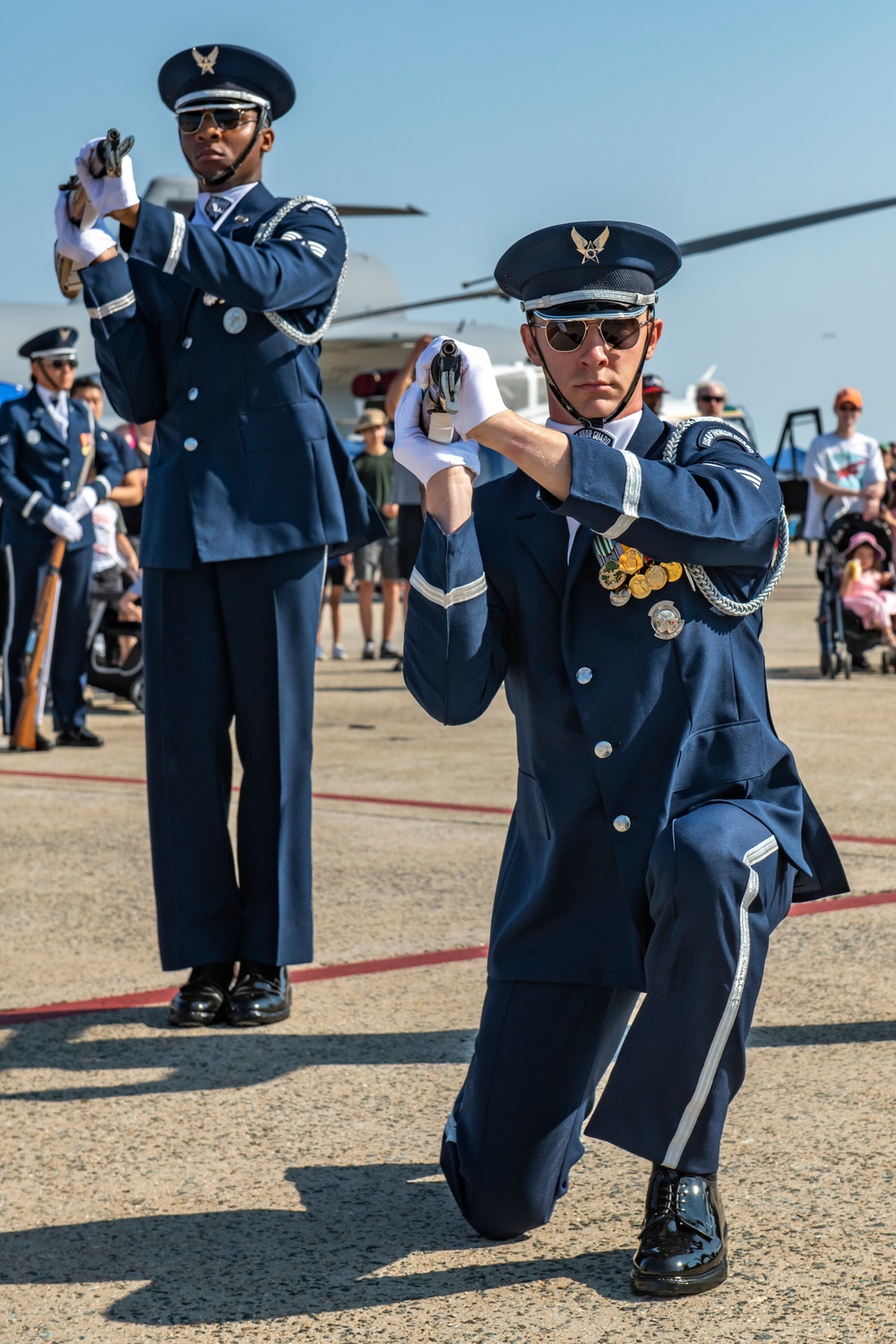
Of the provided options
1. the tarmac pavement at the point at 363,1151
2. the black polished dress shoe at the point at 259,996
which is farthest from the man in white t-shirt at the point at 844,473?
the black polished dress shoe at the point at 259,996

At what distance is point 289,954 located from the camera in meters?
3.56

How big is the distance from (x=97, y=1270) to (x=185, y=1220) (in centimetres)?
19

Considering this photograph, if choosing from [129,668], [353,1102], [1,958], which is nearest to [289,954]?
[353,1102]

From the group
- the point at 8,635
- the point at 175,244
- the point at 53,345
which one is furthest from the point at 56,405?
the point at 175,244

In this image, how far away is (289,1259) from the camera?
93.2 inches

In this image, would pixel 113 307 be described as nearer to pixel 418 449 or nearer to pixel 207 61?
pixel 207 61

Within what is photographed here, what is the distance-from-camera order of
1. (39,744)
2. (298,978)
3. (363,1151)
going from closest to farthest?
(363,1151) → (298,978) → (39,744)

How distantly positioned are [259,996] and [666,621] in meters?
1.58

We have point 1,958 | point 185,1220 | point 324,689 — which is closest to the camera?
point 185,1220

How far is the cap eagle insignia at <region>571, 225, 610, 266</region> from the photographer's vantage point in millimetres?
2354

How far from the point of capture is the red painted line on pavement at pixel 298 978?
3.61 m

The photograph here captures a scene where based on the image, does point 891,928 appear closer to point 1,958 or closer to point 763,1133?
point 763,1133

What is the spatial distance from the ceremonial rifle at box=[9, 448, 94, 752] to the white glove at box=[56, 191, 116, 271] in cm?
454

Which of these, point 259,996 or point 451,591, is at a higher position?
point 451,591
